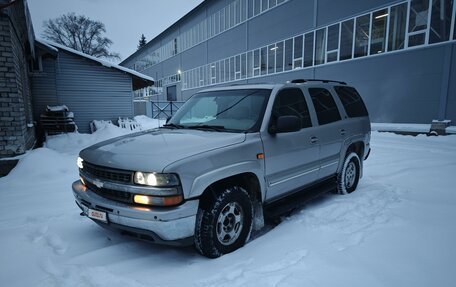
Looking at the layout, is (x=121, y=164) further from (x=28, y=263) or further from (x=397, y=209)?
(x=397, y=209)

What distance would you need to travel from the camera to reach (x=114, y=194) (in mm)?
2746

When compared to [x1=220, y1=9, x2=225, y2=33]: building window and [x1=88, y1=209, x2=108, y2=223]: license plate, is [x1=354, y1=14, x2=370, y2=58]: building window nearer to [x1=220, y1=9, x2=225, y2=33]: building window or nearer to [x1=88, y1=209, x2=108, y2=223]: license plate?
[x1=220, y1=9, x2=225, y2=33]: building window

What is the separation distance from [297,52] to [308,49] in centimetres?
91

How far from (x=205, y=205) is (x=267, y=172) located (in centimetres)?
92

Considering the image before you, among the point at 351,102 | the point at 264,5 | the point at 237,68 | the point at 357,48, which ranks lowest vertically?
the point at 351,102

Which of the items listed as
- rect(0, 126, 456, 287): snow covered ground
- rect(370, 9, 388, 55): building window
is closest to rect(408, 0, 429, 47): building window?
rect(370, 9, 388, 55): building window

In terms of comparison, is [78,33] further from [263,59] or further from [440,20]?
[440,20]

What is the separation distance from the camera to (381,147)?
9148 millimetres

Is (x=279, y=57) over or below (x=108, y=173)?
over

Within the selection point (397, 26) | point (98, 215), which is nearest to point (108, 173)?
point (98, 215)

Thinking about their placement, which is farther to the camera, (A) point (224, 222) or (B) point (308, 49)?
(B) point (308, 49)

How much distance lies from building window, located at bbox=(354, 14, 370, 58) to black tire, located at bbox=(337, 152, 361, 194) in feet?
34.4

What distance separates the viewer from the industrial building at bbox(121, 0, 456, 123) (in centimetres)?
1097

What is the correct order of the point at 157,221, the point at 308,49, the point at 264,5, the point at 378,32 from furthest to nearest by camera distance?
the point at 264,5 → the point at 308,49 → the point at 378,32 → the point at 157,221
